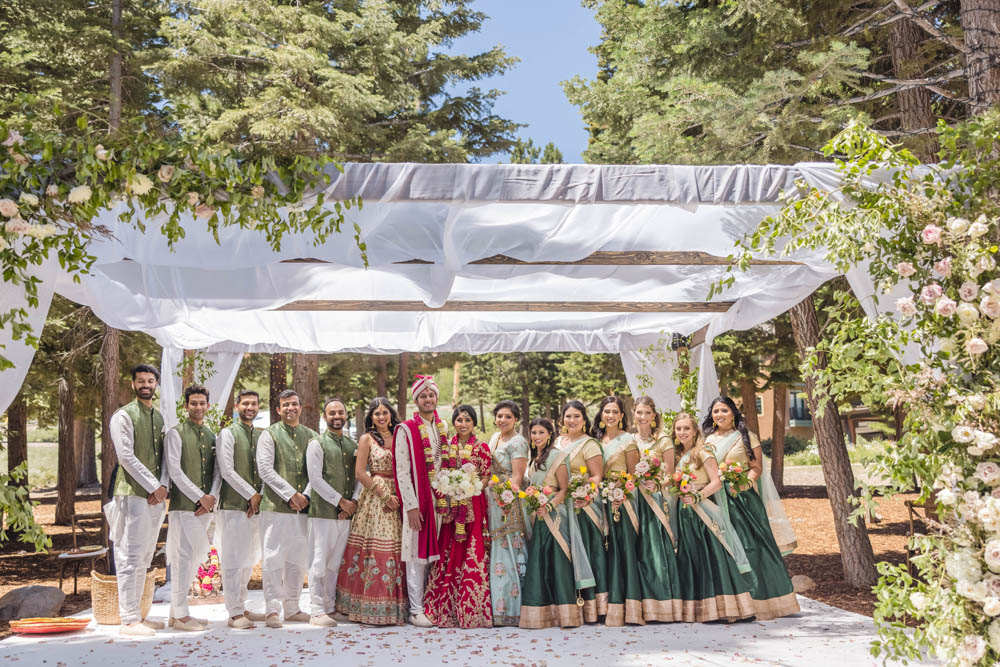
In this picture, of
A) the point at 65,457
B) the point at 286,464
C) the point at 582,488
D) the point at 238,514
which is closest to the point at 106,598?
the point at 238,514

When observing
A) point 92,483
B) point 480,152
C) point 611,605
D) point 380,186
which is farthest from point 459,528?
point 92,483

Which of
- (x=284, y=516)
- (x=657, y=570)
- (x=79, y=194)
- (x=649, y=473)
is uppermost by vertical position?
(x=79, y=194)

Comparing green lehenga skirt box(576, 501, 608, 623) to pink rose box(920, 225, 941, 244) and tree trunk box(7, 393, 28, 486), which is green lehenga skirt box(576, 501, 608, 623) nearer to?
pink rose box(920, 225, 941, 244)

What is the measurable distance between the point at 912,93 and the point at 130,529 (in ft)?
23.5

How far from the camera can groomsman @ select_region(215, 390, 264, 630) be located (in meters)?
6.25

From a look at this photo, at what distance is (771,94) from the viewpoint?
692 cm

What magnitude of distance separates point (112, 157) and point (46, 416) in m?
14.9

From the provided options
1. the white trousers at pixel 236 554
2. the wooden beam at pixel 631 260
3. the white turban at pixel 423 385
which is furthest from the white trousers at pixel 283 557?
the wooden beam at pixel 631 260

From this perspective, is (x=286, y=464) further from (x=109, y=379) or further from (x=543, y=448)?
(x=109, y=379)

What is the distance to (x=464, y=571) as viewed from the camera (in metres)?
6.29

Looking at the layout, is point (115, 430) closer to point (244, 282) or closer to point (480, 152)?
point (244, 282)

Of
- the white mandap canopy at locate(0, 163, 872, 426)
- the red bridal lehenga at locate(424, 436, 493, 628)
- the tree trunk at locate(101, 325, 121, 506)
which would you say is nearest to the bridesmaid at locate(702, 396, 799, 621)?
the white mandap canopy at locate(0, 163, 872, 426)

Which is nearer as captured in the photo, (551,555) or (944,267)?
(944,267)

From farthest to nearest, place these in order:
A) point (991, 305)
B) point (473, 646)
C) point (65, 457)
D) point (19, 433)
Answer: point (65, 457) < point (19, 433) < point (473, 646) < point (991, 305)
